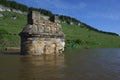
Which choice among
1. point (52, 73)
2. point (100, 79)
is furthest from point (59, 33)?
point (100, 79)

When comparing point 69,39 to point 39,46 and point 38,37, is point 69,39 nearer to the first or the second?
point 39,46

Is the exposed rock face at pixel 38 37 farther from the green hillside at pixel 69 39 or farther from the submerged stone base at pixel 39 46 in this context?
the green hillside at pixel 69 39

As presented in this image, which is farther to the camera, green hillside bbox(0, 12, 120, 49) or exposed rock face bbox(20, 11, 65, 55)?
green hillside bbox(0, 12, 120, 49)

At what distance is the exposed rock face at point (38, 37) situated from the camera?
25141 millimetres

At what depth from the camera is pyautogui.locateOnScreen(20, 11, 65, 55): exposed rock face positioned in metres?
25.1

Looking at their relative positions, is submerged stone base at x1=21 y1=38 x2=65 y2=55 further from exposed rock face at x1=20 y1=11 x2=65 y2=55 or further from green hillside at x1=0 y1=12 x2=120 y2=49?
green hillside at x1=0 y1=12 x2=120 y2=49

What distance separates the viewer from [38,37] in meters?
25.3

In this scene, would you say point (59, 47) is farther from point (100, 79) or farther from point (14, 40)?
point (14, 40)

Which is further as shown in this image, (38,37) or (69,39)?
(69,39)

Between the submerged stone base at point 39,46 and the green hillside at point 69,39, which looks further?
the green hillside at point 69,39

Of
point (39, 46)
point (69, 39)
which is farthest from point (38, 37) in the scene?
point (69, 39)

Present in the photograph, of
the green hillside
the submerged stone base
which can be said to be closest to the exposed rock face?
the submerged stone base

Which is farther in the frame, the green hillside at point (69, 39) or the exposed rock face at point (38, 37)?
the green hillside at point (69, 39)

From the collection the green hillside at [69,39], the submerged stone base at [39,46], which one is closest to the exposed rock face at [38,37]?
the submerged stone base at [39,46]
